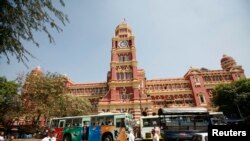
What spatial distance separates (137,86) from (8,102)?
23565mm

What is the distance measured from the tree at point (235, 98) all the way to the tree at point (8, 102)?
115 feet

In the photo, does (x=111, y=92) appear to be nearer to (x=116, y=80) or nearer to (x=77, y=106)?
(x=116, y=80)

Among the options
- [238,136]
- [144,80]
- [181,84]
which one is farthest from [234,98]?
[238,136]

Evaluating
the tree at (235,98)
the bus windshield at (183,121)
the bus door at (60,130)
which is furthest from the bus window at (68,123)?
the tree at (235,98)

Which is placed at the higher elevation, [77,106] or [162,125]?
[77,106]

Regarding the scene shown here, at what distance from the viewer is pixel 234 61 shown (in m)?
51.4

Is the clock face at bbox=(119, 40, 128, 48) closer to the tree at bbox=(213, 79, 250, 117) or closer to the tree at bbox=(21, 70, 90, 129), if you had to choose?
the tree at bbox=(21, 70, 90, 129)

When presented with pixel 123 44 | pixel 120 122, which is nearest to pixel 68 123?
pixel 120 122

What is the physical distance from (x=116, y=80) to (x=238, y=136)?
38.0 metres

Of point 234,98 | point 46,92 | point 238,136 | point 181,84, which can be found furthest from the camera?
point 181,84

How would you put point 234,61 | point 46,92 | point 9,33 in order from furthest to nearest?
point 234,61, point 46,92, point 9,33

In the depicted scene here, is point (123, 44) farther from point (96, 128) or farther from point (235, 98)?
point (96, 128)

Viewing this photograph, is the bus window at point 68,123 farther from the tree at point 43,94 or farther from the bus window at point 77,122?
the tree at point 43,94

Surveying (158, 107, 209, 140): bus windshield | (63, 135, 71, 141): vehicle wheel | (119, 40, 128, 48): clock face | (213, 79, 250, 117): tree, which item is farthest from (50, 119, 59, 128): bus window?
(119, 40, 128, 48): clock face
